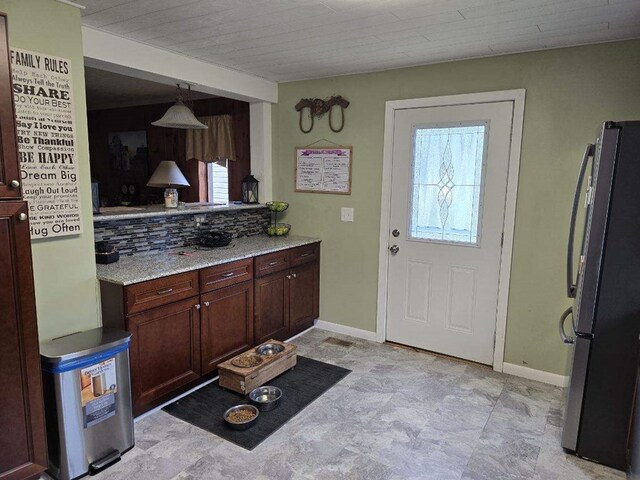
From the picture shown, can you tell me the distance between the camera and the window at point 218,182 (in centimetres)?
522

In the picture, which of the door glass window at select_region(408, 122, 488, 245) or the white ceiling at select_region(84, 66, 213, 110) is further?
the white ceiling at select_region(84, 66, 213, 110)

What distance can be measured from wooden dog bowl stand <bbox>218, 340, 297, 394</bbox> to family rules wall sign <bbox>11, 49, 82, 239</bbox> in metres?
1.26

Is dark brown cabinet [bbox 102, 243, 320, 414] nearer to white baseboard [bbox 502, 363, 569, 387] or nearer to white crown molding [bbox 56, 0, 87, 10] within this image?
white crown molding [bbox 56, 0, 87, 10]

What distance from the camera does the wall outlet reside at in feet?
12.3

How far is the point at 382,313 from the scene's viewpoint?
146 inches

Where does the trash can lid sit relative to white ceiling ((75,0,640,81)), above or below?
below

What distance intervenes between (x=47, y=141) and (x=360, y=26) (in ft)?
5.74

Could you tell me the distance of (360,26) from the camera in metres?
2.44

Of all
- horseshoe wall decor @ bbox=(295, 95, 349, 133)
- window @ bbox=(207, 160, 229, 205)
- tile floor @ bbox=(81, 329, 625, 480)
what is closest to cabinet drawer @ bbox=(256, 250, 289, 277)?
tile floor @ bbox=(81, 329, 625, 480)

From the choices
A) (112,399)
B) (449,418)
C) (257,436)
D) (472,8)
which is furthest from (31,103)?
(449,418)

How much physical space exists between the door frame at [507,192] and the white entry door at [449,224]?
36 mm

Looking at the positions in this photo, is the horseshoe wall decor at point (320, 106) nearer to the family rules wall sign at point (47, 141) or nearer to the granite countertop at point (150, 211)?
the granite countertop at point (150, 211)

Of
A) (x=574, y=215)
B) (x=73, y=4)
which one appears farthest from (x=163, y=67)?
(x=574, y=215)

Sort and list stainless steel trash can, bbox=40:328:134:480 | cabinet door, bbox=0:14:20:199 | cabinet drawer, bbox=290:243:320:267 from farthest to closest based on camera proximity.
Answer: cabinet drawer, bbox=290:243:320:267, stainless steel trash can, bbox=40:328:134:480, cabinet door, bbox=0:14:20:199
